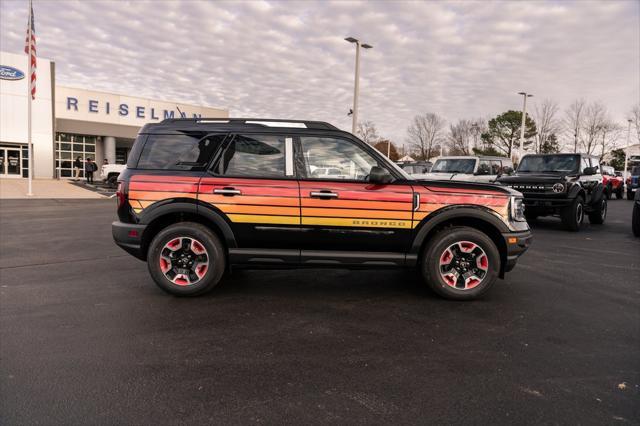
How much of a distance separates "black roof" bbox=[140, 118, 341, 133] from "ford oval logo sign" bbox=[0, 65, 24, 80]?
3256cm

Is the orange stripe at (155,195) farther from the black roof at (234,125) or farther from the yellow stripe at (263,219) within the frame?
the black roof at (234,125)

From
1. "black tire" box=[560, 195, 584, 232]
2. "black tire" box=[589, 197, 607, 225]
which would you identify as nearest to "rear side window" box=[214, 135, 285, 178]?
"black tire" box=[560, 195, 584, 232]

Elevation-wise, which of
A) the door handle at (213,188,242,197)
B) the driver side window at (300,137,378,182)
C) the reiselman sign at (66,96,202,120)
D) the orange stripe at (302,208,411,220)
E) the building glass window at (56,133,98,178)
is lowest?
the orange stripe at (302,208,411,220)

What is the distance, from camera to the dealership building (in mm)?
30000

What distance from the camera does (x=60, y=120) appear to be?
33.2m

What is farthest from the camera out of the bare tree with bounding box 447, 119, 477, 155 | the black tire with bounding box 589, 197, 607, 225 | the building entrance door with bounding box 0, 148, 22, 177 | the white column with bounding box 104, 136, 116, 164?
the bare tree with bounding box 447, 119, 477, 155

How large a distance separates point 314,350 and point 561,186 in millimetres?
9209

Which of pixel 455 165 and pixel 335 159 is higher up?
pixel 455 165

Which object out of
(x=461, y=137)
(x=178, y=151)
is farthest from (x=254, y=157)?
(x=461, y=137)

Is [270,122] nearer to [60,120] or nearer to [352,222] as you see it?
[352,222]

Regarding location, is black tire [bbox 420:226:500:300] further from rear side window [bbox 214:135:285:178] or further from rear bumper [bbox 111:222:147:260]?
rear bumper [bbox 111:222:147:260]

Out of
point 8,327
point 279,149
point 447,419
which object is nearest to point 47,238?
point 8,327

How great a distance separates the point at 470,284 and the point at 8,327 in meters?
4.52

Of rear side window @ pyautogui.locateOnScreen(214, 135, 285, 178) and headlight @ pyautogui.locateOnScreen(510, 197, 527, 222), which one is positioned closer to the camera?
rear side window @ pyautogui.locateOnScreen(214, 135, 285, 178)
